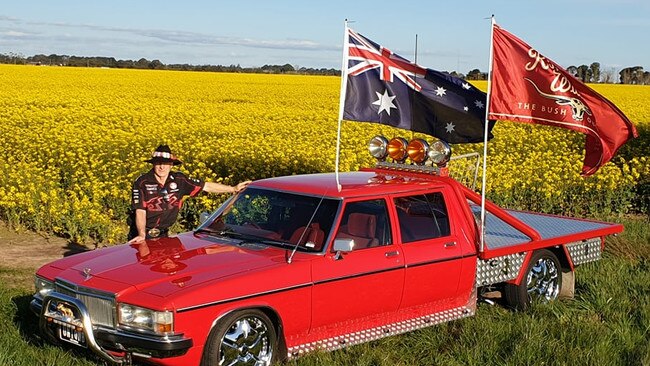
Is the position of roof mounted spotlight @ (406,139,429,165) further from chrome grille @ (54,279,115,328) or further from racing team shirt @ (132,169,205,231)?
chrome grille @ (54,279,115,328)

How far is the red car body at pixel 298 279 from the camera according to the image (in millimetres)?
5488

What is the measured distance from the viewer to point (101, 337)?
18.2ft

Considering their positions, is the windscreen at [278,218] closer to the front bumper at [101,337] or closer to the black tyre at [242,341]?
the black tyre at [242,341]

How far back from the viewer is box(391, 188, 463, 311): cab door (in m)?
6.77

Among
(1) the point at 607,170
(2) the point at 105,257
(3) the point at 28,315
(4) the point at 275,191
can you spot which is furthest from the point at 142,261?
(1) the point at 607,170

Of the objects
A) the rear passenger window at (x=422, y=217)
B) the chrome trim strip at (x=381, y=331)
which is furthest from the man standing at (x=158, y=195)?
the chrome trim strip at (x=381, y=331)

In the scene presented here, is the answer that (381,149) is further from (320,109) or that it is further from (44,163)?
(320,109)

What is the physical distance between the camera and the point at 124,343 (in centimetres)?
545

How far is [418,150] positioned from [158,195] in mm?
2259

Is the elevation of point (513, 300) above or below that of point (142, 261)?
below

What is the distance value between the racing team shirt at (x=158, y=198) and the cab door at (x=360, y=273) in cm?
208

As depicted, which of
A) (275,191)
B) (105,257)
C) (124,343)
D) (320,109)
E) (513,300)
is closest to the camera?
(124,343)

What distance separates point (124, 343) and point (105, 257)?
A: 95 centimetres

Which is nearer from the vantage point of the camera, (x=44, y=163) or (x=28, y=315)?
(x=28, y=315)
